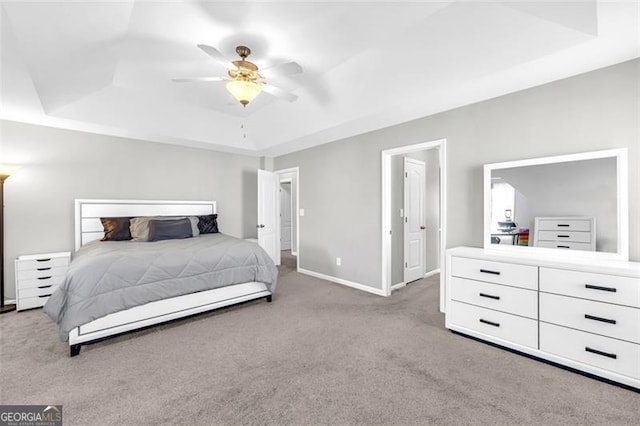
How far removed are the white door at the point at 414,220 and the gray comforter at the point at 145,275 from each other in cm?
218

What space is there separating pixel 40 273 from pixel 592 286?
5.40 m

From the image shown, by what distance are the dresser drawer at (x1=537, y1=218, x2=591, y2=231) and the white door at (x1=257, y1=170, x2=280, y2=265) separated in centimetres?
400

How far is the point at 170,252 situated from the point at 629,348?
375 cm

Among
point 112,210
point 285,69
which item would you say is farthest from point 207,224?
point 285,69

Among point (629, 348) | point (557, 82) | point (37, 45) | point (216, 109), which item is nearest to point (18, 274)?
point (37, 45)

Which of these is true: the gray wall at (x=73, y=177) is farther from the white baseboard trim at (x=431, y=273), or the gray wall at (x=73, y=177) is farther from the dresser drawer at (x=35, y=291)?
the white baseboard trim at (x=431, y=273)

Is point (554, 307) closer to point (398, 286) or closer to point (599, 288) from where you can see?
point (599, 288)

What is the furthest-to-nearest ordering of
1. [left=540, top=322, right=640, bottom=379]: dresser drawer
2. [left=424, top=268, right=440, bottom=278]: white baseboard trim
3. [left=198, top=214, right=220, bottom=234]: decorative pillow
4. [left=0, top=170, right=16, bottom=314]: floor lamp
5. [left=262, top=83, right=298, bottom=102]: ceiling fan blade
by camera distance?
[left=424, top=268, right=440, bottom=278]: white baseboard trim
[left=198, top=214, right=220, bottom=234]: decorative pillow
[left=0, top=170, right=16, bottom=314]: floor lamp
[left=262, top=83, right=298, bottom=102]: ceiling fan blade
[left=540, top=322, right=640, bottom=379]: dresser drawer

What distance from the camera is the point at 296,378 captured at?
1942 mm

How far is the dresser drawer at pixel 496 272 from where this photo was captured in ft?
7.17

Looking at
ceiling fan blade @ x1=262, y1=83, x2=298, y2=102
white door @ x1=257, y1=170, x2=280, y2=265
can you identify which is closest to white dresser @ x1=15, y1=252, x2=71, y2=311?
white door @ x1=257, y1=170, x2=280, y2=265

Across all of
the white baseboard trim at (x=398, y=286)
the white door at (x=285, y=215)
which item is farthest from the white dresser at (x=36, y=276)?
the white door at (x=285, y=215)

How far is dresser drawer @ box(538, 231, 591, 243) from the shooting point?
2230mm

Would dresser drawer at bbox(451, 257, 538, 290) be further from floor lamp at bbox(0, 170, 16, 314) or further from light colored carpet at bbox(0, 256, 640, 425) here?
floor lamp at bbox(0, 170, 16, 314)
